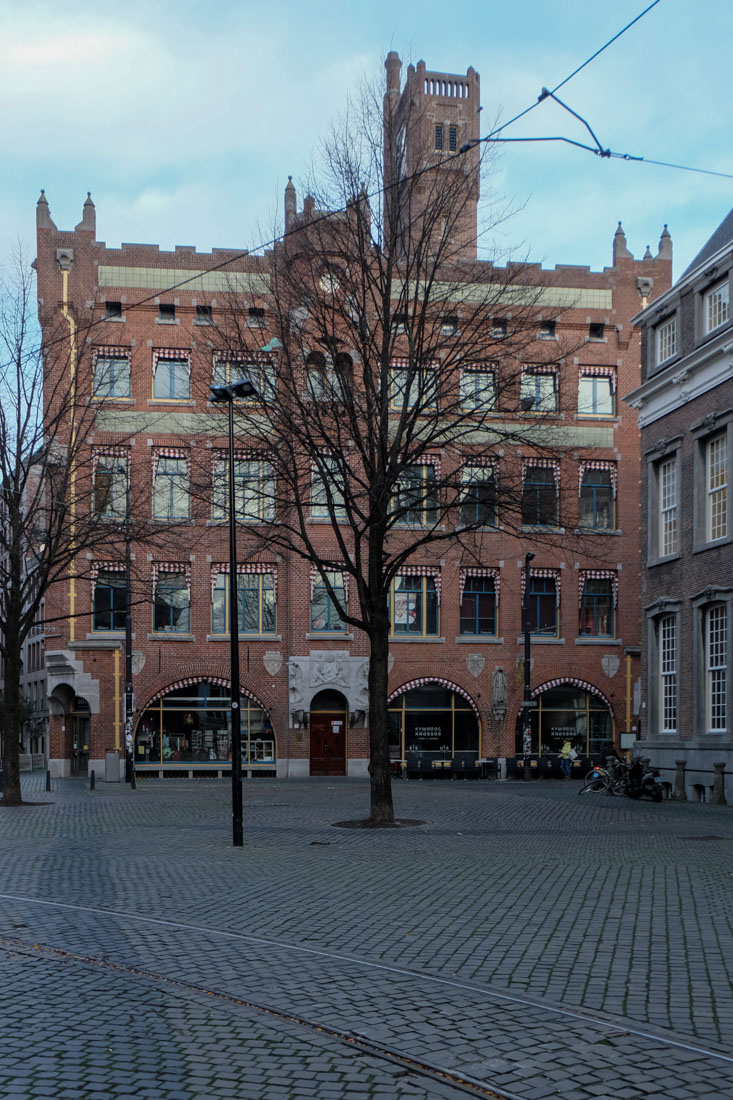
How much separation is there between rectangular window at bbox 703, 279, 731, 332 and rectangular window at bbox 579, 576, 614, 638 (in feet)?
51.5

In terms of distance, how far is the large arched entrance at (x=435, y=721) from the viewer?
44.1m

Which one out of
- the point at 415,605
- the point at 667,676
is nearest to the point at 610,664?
the point at 415,605

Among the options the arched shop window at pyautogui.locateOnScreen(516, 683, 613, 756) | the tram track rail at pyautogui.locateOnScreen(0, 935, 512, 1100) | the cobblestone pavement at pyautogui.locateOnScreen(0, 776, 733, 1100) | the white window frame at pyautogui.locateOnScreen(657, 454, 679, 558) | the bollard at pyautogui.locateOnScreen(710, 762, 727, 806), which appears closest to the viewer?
the tram track rail at pyautogui.locateOnScreen(0, 935, 512, 1100)

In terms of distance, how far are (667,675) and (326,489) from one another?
15.3 metres

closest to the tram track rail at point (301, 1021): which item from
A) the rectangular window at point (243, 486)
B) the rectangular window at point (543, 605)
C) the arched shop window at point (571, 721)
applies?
the rectangular window at point (243, 486)

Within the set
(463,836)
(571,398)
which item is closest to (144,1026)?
(463,836)

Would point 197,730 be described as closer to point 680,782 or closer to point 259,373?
point 680,782

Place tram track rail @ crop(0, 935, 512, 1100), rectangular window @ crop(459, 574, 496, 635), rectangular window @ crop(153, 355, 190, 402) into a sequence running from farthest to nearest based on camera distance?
rectangular window @ crop(459, 574, 496, 635) < rectangular window @ crop(153, 355, 190, 402) < tram track rail @ crop(0, 935, 512, 1100)

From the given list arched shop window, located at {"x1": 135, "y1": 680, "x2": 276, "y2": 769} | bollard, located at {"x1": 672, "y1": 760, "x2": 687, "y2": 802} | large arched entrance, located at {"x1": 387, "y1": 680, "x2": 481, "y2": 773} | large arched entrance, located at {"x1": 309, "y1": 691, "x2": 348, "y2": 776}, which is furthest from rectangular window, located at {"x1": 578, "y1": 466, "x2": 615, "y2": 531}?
bollard, located at {"x1": 672, "y1": 760, "x2": 687, "y2": 802}

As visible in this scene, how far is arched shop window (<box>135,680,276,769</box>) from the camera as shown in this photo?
43.2 m

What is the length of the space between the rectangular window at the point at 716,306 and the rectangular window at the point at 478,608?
15869mm

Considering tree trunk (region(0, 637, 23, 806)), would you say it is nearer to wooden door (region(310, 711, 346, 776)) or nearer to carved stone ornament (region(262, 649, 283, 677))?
carved stone ornament (region(262, 649, 283, 677))

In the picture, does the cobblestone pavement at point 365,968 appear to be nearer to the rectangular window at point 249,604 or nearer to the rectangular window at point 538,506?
the rectangular window at point 538,506

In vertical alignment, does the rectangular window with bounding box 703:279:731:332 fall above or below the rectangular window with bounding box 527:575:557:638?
above
